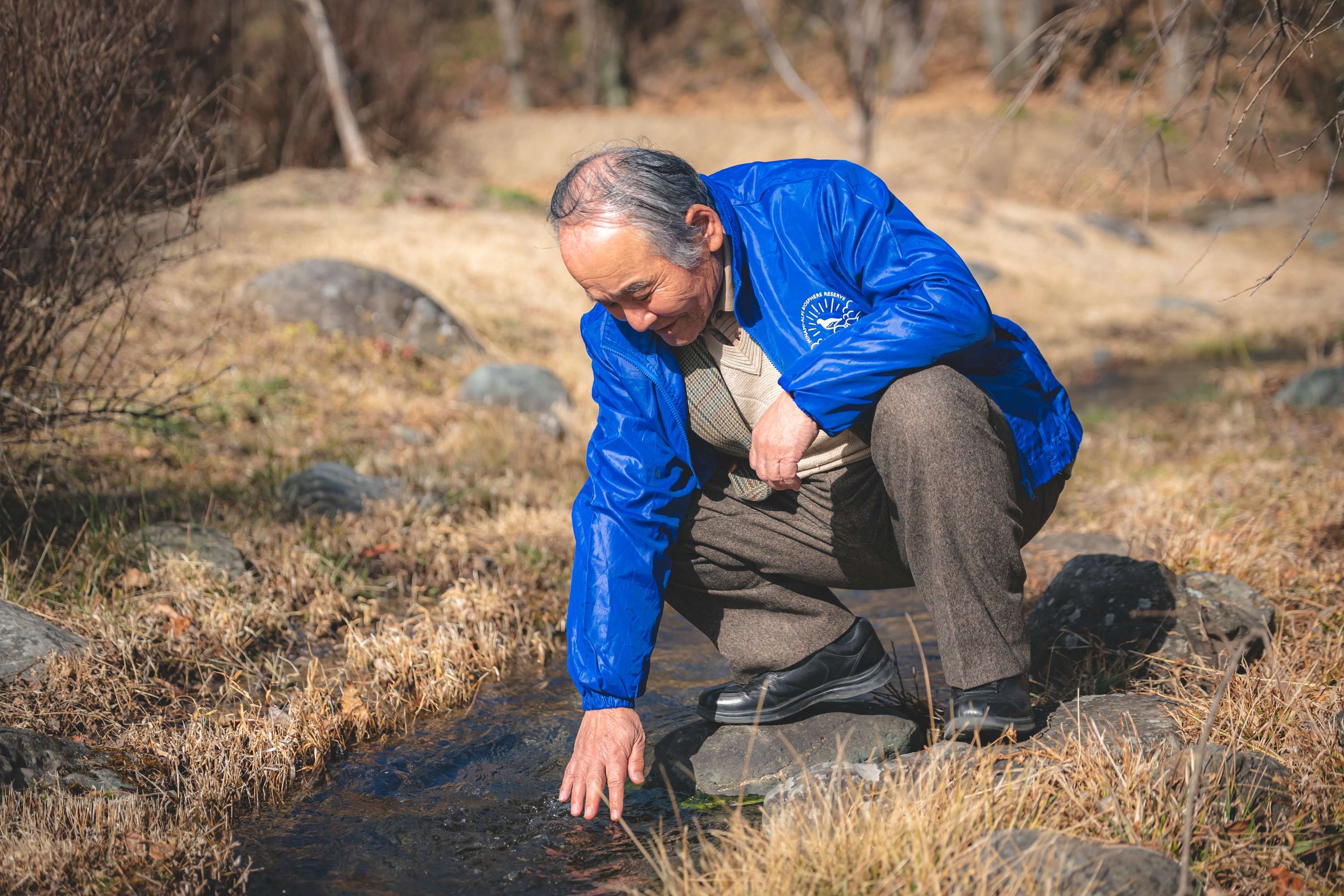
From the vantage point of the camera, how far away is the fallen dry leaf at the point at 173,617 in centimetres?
349

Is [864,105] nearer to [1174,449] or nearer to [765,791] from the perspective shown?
[1174,449]

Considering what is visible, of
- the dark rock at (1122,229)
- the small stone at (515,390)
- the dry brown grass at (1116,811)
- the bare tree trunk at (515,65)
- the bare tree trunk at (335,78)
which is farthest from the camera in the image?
the bare tree trunk at (515,65)

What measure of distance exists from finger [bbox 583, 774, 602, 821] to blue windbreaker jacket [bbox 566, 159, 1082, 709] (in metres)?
0.17

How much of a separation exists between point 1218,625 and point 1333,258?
48.2ft

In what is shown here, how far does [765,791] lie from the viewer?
2.78 m

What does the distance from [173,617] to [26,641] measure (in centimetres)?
47

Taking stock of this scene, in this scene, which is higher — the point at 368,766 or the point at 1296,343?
the point at 1296,343

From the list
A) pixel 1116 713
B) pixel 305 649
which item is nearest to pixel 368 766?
pixel 305 649

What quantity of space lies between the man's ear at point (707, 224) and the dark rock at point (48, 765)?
1.91m

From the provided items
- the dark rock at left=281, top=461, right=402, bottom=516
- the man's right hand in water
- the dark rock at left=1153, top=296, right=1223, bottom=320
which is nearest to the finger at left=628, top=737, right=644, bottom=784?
the man's right hand in water

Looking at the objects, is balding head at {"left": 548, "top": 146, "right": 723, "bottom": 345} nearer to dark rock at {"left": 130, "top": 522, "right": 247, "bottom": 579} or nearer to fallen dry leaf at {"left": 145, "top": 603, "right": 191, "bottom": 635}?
fallen dry leaf at {"left": 145, "top": 603, "right": 191, "bottom": 635}

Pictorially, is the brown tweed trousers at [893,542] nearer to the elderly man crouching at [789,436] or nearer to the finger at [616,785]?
the elderly man crouching at [789,436]

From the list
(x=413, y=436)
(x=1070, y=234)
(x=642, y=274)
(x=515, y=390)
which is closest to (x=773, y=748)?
(x=642, y=274)

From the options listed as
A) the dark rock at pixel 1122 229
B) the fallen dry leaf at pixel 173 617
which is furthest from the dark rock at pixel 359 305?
the dark rock at pixel 1122 229
